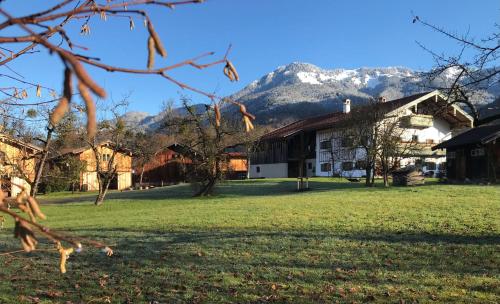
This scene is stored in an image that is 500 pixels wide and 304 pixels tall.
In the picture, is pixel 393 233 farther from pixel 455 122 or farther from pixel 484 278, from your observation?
pixel 455 122

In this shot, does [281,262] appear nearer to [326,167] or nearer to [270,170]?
[326,167]

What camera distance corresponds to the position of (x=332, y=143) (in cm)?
4769

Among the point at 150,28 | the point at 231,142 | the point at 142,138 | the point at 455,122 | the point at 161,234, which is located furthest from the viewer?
the point at 142,138

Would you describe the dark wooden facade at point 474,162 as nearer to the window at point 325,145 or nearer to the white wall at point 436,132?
the white wall at point 436,132

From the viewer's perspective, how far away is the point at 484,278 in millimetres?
7355

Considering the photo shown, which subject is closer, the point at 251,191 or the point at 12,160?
the point at 12,160

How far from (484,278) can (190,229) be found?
8245 mm

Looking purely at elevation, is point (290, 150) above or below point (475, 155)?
above

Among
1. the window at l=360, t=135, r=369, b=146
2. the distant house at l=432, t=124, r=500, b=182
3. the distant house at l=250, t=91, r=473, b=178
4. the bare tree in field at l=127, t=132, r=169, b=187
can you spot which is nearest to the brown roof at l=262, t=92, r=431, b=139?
the distant house at l=250, t=91, r=473, b=178

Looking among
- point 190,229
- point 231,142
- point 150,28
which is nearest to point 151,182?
point 231,142

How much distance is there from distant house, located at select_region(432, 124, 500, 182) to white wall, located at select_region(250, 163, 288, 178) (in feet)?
82.5

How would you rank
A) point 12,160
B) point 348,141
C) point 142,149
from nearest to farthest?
1. point 12,160
2. point 348,141
3. point 142,149

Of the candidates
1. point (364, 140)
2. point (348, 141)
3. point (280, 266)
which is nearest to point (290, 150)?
point (348, 141)

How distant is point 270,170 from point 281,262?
51.3 meters
